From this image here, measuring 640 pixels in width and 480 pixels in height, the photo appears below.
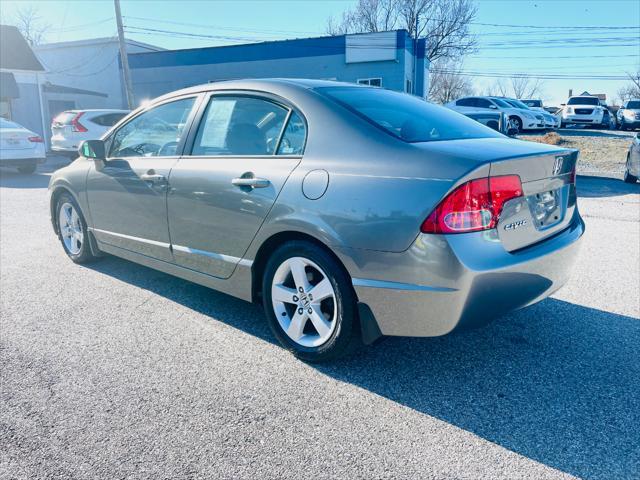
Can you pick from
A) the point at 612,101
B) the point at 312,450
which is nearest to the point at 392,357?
the point at 312,450

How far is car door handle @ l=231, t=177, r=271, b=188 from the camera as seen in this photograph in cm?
311

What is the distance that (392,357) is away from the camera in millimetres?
3205

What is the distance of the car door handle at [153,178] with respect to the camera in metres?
3.79

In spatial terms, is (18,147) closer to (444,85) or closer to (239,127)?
(239,127)

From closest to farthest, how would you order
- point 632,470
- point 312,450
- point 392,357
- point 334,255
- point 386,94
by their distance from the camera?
point 632,470
point 312,450
point 334,255
point 392,357
point 386,94

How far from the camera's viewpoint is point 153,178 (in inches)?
152

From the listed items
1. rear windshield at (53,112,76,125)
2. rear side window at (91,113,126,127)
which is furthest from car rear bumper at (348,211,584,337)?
rear windshield at (53,112,76,125)

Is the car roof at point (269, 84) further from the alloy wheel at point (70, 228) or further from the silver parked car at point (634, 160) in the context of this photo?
the silver parked car at point (634, 160)

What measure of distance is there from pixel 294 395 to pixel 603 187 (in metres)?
9.53

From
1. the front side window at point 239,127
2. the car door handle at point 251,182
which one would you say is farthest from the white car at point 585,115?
the car door handle at point 251,182

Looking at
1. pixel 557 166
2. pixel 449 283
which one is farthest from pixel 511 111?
pixel 449 283

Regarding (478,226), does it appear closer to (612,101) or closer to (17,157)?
(17,157)

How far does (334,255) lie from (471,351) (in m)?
1.12

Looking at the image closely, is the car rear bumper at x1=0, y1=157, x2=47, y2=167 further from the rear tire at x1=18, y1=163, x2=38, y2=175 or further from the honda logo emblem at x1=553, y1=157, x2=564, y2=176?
the honda logo emblem at x1=553, y1=157, x2=564, y2=176
